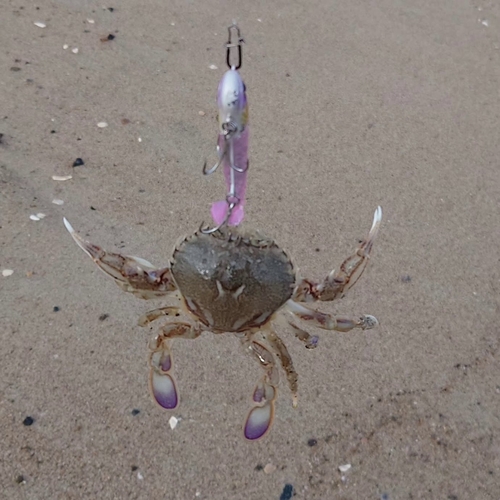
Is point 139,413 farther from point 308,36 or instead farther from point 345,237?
point 308,36

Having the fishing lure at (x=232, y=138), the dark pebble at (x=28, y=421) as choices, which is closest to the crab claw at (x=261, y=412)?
the fishing lure at (x=232, y=138)

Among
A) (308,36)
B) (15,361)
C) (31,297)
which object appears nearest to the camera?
(15,361)

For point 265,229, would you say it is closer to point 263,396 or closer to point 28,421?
point 263,396

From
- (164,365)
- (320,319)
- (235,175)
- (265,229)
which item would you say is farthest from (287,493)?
(235,175)

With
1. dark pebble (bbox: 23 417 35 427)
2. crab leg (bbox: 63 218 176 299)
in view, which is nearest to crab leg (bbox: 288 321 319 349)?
crab leg (bbox: 63 218 176 299)

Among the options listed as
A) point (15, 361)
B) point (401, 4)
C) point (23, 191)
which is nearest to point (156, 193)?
point (23, 191)

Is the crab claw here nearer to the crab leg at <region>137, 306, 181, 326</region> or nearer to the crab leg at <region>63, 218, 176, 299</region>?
the crab leg at <region>137, 306, 181, 326</region>

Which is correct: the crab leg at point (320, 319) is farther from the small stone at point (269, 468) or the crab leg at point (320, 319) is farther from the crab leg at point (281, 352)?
the small stone at point (269, 468)
